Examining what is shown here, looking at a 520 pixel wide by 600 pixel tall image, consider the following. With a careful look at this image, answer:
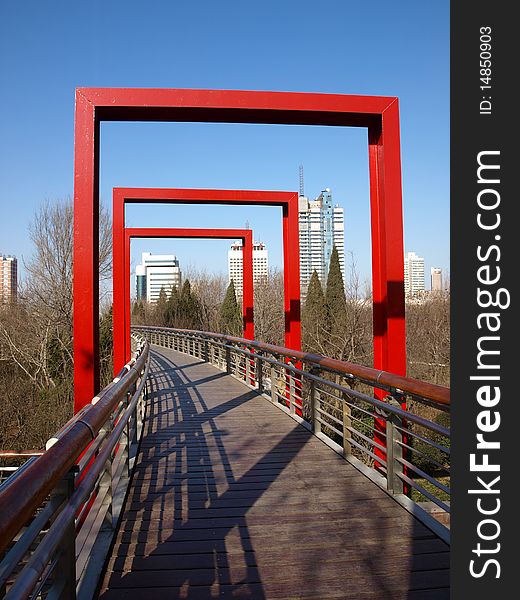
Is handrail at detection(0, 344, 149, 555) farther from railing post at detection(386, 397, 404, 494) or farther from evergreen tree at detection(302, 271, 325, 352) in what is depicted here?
evergreen tree at detection(302, 271, 325, 352)

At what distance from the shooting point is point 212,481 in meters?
4.51

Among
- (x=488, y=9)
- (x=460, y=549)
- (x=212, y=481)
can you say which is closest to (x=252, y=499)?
(x=212, y=481)

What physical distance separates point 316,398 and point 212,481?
1.96 m

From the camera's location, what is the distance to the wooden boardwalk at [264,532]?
2.67 meters

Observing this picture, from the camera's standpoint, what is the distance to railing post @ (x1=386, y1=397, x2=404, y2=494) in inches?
154

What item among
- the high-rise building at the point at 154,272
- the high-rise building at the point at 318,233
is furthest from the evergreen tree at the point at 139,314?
the high-rise building at the point at 154,272

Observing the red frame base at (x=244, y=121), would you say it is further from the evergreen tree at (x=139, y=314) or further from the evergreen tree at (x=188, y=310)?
the evergreen tree at (x=139, y=314)

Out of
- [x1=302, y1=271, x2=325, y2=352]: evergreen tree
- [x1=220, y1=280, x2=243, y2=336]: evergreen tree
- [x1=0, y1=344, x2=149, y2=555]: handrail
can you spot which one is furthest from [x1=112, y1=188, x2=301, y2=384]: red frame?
[x1=220, y1=280, x2=243, y2=336]: evergreen tree

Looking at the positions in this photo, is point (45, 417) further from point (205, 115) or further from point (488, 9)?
point (488, 9)

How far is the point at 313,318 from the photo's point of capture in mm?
26594

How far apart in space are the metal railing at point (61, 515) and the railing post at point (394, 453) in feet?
5.81

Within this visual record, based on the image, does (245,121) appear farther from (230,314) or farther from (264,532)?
(230,314)

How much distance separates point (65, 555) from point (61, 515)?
21cm

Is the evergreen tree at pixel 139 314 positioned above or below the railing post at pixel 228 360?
above
